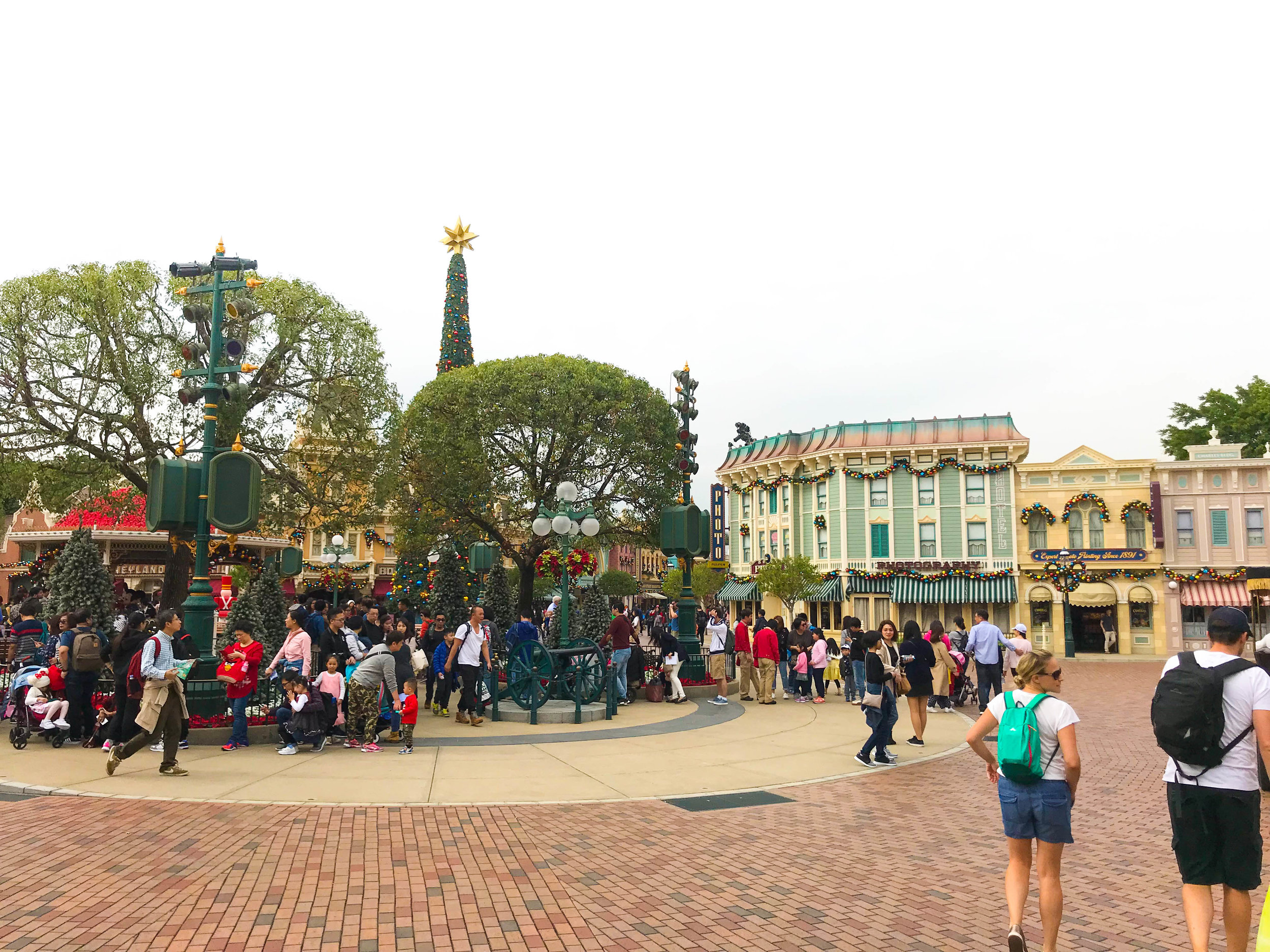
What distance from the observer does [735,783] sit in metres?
9.20

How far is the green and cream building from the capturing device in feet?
126

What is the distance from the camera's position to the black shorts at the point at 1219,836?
13.4 ft

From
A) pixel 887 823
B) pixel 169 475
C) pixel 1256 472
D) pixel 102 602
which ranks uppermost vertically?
pixel 1256 472

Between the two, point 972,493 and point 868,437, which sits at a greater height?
point 868,437

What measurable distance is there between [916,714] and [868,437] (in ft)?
101

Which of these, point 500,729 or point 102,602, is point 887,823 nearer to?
point 500,729

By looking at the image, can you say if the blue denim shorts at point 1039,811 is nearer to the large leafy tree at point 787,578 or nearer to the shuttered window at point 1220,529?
the large leafy tree at point 787,578

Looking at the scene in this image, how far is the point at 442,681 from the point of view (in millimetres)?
13758

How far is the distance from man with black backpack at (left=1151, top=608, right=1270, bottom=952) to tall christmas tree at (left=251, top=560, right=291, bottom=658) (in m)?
18.3

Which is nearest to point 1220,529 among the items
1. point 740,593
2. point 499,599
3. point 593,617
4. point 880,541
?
point 880,541

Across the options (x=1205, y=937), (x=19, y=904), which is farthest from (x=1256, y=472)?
(x=19, y=904)

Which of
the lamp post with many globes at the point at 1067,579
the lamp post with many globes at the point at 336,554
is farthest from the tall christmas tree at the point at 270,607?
the lamp post with many globes at the point at 1067,579

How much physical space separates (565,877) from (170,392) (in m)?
21.6

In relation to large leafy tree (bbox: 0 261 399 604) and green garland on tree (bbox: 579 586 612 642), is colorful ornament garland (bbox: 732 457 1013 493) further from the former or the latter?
large leafy tree (bbox: 0 261 399 604)
